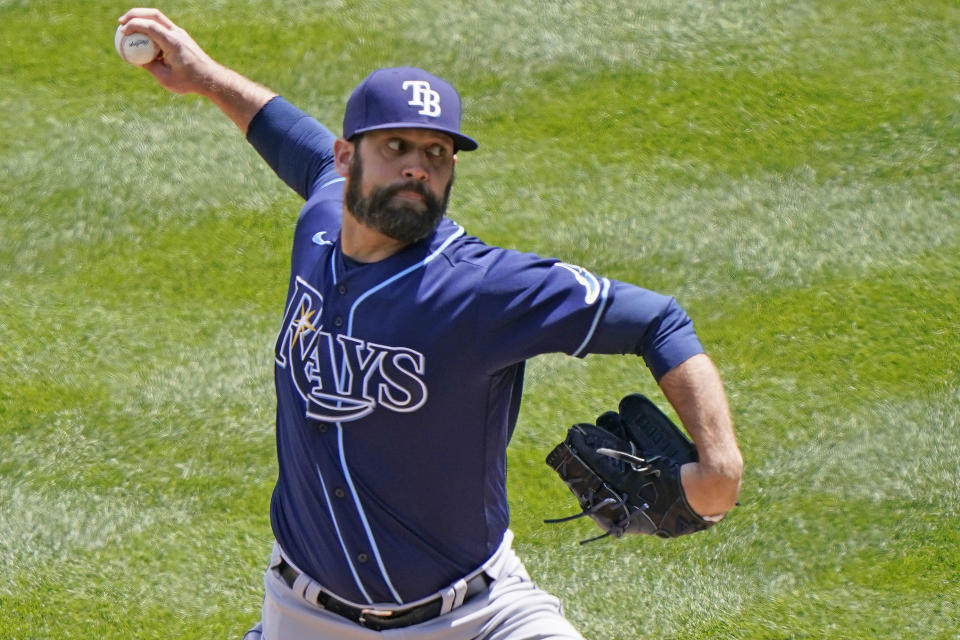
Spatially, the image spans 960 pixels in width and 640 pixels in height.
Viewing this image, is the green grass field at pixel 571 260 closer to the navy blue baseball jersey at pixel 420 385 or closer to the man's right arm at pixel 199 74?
the navy blue baseball jersey at pixel 420 385

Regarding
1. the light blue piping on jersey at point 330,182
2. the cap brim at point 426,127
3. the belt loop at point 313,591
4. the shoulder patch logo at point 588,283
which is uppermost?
the cap brim at point 426,127

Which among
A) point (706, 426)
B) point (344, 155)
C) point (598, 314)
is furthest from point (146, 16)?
point (706, 426)

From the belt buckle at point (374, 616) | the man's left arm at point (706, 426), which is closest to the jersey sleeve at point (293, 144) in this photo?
the belt buckle at point (374, 616)

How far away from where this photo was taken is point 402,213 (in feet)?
10.7

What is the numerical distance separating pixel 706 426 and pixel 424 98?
1.08 m

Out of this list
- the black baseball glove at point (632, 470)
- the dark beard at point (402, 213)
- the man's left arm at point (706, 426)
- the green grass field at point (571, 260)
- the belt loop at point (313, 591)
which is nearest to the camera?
the man's left arm at point (706, 426)

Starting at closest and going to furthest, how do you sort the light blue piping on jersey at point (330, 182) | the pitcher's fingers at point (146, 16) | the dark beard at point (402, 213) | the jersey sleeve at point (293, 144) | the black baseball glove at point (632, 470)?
the black baseball glove at point (632, 470), the dark beard at point (402, 213), the light blue piping on jersey at point (330, 182), the jersey sleeve at point (293, 144), the pitcher's fingers at point (146, 16)

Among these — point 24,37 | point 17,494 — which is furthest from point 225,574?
point 24,37

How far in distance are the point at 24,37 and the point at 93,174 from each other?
1.27 meters

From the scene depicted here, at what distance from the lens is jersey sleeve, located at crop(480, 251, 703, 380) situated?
3.07m

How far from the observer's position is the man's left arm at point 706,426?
3.03m

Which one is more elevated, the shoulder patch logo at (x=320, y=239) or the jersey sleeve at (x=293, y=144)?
the jersey sleeve at (x=293, y=144)

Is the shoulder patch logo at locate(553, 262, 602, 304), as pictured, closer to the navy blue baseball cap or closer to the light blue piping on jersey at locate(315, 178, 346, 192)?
the navy blue baseball cap

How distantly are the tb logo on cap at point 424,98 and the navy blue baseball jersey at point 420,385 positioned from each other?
32cm
